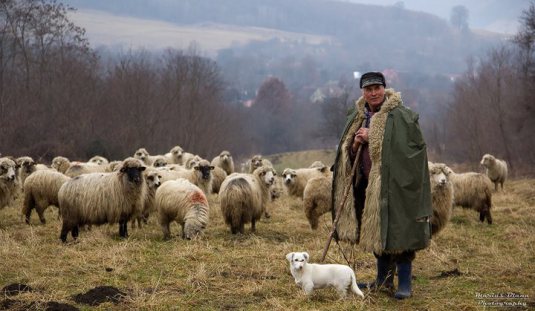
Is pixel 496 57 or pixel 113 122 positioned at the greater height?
pixel 496 57

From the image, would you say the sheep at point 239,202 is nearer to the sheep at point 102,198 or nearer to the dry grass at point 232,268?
the dry grass at point 232,268

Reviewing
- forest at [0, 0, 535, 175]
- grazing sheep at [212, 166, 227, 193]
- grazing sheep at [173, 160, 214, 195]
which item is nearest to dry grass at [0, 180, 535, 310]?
grazing sheep at [173, 160, 214, 195]

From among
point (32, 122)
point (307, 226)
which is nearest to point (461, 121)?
point (32, 122)

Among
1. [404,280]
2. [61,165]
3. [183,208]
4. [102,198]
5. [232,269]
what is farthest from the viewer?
[61,165]

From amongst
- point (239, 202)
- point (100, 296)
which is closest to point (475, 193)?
point (239, 202)

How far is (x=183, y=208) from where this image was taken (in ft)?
38.0

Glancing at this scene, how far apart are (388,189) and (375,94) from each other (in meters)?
1.18

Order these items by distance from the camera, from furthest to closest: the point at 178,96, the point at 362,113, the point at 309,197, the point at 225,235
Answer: the point at 178,96 → the point at 309,197 → the point at 225,235 → the point at 362,113

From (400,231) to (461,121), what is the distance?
41.1 metres

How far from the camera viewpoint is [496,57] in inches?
1521

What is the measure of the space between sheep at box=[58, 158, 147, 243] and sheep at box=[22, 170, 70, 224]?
2229 mm

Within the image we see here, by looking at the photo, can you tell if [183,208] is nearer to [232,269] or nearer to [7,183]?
[232,269]

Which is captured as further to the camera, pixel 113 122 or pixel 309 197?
pixel 113 122

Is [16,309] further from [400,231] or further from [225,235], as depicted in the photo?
[225,235]
